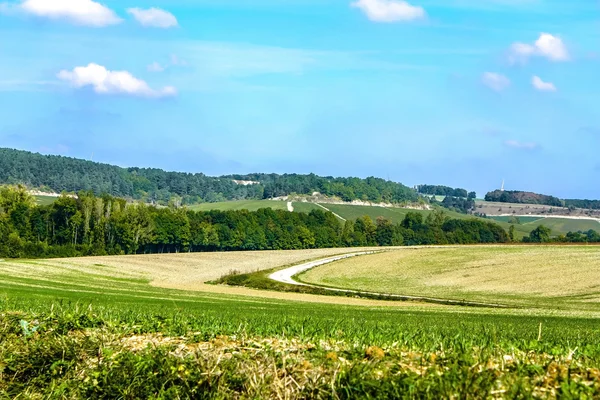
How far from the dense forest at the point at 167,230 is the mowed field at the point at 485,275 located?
38112 mm

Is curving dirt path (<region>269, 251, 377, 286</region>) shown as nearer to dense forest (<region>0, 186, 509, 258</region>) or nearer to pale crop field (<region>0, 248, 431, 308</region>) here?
pale crop field (<region>0, 248, 431, 308</region>)

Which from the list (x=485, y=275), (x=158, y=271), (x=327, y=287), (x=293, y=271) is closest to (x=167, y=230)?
(x=158, y=271)

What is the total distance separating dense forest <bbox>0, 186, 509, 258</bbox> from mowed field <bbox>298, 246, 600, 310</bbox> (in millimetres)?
38112

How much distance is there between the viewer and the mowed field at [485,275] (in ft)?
197

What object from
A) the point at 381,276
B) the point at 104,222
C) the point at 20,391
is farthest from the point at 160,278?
the point at 20,391

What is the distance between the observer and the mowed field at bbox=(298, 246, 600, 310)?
59.9m

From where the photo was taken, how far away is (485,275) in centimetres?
7462

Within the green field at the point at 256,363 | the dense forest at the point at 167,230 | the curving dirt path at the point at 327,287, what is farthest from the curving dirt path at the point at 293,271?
the green field at the point at 256,363

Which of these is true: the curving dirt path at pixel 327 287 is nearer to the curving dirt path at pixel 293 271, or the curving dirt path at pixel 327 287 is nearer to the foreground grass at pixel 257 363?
the curving dirt path at pixel 293 271

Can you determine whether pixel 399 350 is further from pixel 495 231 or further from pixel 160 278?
pixel 495 231

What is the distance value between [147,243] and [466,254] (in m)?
54.4

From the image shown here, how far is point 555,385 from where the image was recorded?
6590mm

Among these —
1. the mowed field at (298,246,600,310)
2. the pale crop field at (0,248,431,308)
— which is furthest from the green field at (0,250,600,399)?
the mowed field at (298,246,600,310)

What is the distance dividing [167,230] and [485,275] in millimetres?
64727
